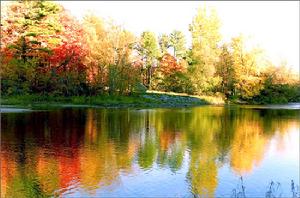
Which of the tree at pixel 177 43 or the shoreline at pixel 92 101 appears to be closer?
the shoreline at pixel 92 101

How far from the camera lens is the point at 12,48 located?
127ft

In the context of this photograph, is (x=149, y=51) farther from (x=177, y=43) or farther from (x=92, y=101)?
(x=92, y=101)

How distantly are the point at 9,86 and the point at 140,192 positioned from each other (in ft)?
103

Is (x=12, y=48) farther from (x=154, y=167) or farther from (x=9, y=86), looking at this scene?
(x=154, y=167)

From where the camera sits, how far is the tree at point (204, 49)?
54.1 meters

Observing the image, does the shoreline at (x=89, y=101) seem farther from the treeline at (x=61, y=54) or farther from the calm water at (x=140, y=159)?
the calm water at (x=140, y=159)

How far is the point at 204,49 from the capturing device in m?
55.2

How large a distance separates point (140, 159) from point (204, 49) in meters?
43.3

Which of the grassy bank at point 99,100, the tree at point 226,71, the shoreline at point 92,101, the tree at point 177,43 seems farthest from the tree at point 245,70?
the grassy bank at point 99,100

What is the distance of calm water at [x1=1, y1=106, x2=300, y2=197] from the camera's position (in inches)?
396

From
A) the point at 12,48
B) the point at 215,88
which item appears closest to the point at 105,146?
the point at 12,48

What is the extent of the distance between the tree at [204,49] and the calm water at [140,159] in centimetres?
3132

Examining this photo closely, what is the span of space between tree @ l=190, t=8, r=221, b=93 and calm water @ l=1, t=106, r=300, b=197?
31325 millimetres

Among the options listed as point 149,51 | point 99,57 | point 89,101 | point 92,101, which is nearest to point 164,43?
point 149,51
